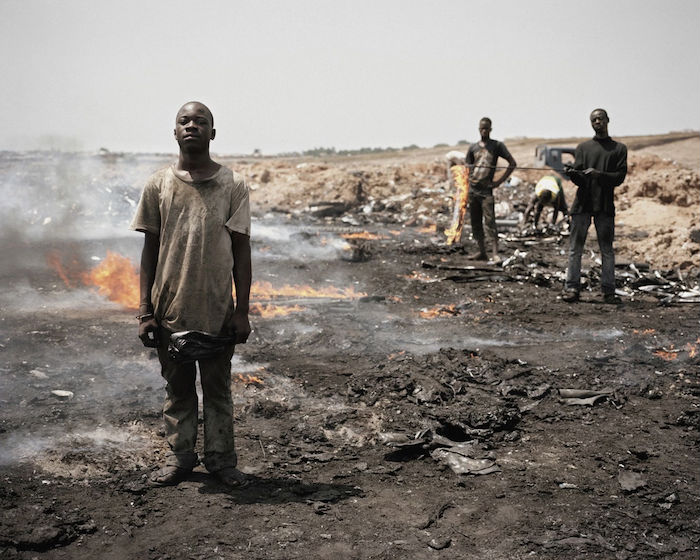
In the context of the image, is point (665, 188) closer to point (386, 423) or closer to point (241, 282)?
point (386, 423)

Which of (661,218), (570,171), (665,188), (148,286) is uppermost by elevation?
(570,171)

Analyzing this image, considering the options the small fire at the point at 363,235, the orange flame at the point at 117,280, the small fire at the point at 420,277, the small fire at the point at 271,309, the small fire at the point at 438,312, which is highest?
the small fire at the point at 363,235

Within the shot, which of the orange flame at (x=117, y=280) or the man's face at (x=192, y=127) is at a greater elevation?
the man's face at (x=192, y=127)

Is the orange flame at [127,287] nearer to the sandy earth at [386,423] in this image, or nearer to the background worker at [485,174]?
the sandy earth at [386,423]

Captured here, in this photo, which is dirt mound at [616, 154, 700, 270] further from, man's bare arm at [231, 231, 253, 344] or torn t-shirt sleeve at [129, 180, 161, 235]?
torn t-shirt sleeve at [129, 180, 161, 235]

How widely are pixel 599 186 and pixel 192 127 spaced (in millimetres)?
6216

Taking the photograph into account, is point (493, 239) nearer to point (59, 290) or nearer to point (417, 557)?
point (59, 290)

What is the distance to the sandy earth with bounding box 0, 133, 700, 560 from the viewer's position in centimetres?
340

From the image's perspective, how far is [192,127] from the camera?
3.58 meters

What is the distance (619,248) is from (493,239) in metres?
2.97

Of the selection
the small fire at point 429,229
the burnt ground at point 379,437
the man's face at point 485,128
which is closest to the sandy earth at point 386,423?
the burnt ground at point 379,437

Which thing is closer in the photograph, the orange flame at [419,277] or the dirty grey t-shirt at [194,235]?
the dirty grey t-shirt at [194,235]

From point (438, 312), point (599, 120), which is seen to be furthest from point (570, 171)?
point (438, 312)

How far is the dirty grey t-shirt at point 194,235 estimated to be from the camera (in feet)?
11.9
